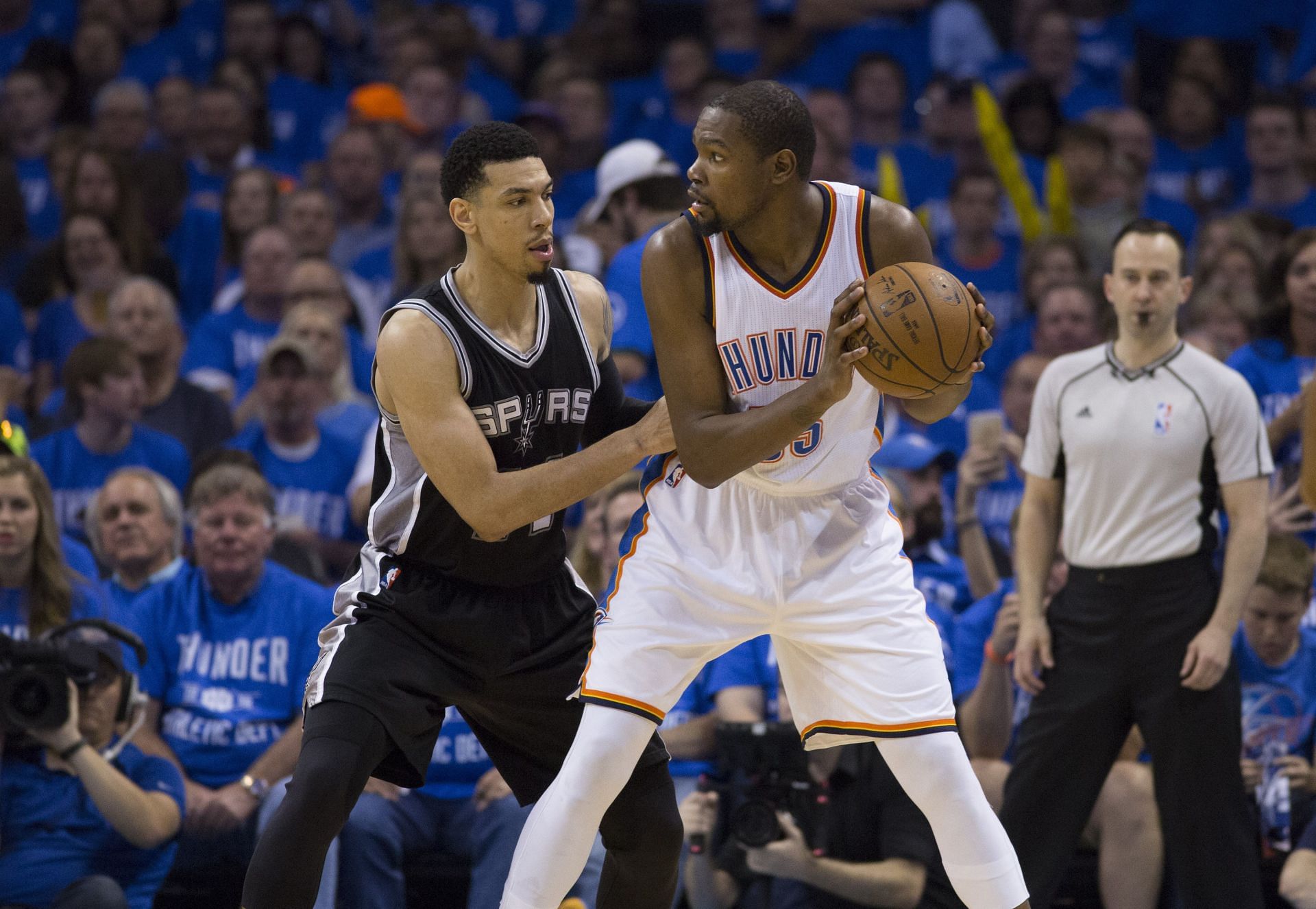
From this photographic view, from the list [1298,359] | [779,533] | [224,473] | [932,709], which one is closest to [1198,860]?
[932,709]

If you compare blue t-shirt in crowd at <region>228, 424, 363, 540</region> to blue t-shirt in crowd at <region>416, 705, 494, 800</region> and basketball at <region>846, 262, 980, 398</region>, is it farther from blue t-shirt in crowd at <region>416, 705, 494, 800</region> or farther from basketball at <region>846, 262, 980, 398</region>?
basketball at <region>846, 262, 980, 398</region>

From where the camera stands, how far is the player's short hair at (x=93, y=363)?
695 cm

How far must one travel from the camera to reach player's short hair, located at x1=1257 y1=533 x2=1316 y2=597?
212 inches

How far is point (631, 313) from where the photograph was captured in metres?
6.50

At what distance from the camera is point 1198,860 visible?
15.4 feet

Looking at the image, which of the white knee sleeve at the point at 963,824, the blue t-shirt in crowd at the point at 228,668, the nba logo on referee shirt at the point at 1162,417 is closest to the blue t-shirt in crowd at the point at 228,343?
the blue t-shirt in crowd at the point at 228,668

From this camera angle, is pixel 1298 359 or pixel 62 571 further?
pixel 1298 359

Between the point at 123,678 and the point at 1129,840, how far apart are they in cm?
323

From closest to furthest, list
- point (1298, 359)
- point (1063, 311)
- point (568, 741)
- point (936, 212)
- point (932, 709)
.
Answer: point (932, 709) < point (568, 741) < point (1298, 359) < point (1063, 311) < point (936, 212)

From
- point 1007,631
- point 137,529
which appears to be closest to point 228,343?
point 137,529

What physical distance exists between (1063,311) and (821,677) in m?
3.85

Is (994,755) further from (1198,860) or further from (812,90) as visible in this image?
(812,90)

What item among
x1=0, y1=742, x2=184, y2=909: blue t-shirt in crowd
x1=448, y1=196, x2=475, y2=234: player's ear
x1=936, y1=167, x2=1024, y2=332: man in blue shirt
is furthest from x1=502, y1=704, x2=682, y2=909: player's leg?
x1=936, y1=167, x2=1024, y2=332: man in blue shirt

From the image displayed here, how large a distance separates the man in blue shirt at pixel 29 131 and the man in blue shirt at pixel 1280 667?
23.9ft
